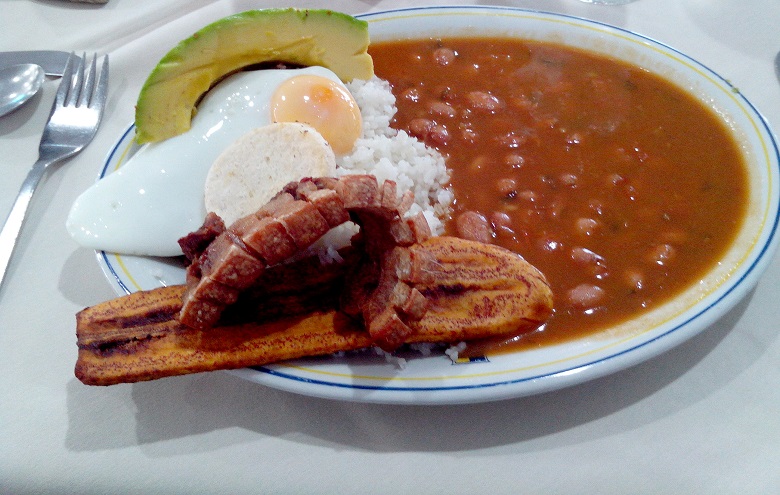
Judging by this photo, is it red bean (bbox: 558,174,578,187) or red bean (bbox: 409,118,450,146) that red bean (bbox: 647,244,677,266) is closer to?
red bean (bbox: 558,174,578,187)

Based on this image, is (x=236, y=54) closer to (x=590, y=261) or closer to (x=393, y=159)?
(x=393, y=159)

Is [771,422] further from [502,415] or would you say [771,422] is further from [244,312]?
[244,312]

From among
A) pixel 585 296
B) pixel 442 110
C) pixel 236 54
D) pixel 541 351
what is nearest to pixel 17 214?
pixel 236 54

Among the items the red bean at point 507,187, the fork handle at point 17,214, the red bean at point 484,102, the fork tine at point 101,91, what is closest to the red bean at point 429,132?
the red bean at point 484,102

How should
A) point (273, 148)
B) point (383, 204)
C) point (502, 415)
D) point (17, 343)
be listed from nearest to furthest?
point (383, 204)
point (502, 415)
point (17, 343)
point (273, 148)

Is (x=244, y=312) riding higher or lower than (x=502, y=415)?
higher

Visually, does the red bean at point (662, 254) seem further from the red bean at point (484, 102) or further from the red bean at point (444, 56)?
the red bean at point (444, 56)

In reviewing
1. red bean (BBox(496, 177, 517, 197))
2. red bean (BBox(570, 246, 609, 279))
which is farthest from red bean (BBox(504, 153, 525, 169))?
red bean (BBox(570, 246, 609, 279))

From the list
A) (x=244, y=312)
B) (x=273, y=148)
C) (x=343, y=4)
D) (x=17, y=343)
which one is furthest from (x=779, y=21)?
(x=17, y=343)
